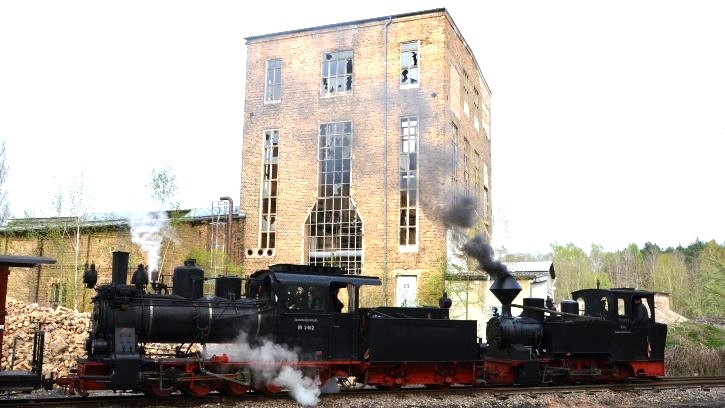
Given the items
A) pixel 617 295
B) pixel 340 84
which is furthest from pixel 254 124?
pixel 617 295

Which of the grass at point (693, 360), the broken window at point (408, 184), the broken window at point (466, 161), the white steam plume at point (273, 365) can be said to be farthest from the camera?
the broken window at point (466, 161)

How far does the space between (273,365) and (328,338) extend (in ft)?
4.81

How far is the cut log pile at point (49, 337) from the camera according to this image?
1712cm

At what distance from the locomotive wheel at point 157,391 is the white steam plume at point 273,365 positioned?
3.96ft

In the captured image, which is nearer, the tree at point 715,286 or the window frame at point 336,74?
the window frame at point 336,74

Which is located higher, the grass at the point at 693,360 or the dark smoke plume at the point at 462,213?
the dark smoke plume at the point at 462,213

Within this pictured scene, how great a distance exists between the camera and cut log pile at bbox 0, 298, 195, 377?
17125 millimetres

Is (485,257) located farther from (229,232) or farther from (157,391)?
(229,232)

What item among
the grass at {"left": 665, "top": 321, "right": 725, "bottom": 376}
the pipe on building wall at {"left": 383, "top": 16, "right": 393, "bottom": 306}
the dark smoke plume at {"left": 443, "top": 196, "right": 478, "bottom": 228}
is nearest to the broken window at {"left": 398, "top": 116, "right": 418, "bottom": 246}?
the pipe on building wall at {"left": 383, "top": 16, "right": 393, "bottom": 306}

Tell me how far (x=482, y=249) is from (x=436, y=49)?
52.1ft

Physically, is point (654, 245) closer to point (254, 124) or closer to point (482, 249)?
point (254, 124)

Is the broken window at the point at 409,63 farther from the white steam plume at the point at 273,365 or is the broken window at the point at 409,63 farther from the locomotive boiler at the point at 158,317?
the white steam plume at the point at 273,365

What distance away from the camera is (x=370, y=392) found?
14500 millimetres

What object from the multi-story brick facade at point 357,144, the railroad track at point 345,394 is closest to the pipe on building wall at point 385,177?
the multi-story brick facade at point 357,144
